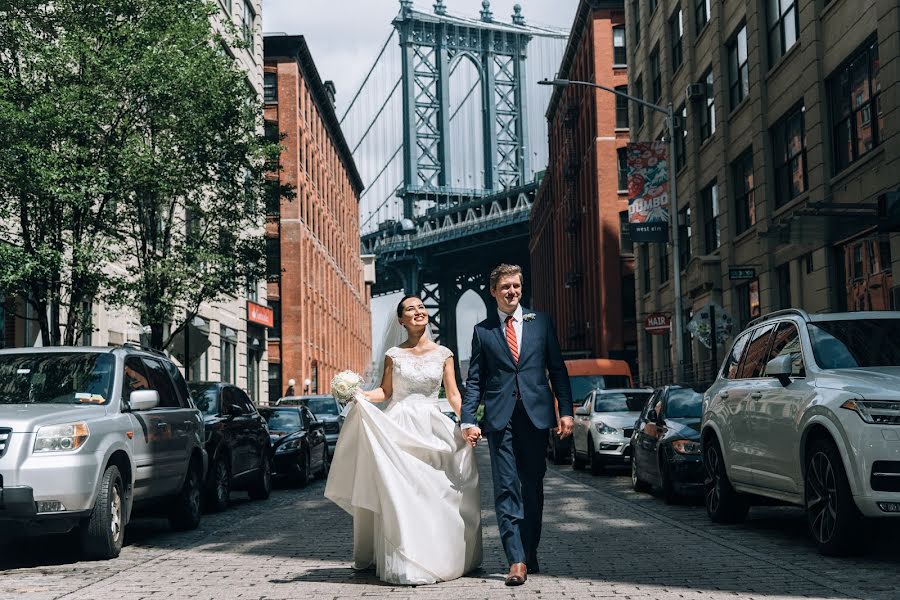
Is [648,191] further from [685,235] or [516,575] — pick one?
[516,575]

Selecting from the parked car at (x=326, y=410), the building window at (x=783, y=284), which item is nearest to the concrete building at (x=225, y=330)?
the parked car at (x=326, y=410)

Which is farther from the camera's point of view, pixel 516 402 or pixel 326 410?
pixel 326 410

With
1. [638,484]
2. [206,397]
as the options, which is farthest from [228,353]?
[638,484]

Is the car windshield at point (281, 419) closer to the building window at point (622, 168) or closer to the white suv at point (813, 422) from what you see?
the white suv at point (813, 422)

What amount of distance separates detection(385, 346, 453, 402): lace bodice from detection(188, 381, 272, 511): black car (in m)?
6.33

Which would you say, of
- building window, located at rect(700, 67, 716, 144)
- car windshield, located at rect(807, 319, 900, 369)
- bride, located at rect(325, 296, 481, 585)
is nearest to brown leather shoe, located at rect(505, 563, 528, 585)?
bride, located at rect(325, 296, 481, 585)

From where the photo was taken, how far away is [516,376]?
7.35 m

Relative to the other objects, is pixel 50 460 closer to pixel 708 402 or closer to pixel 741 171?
pixel 708 402

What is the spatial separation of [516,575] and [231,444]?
7934 millimetres

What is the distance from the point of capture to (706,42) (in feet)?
104

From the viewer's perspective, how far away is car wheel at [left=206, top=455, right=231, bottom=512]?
44.9 feet

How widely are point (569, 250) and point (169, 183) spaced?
152 feet

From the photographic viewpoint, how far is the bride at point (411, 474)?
7211 mm

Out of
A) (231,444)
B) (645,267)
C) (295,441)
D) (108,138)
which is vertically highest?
(645,267)
